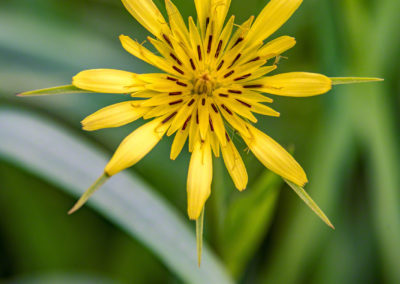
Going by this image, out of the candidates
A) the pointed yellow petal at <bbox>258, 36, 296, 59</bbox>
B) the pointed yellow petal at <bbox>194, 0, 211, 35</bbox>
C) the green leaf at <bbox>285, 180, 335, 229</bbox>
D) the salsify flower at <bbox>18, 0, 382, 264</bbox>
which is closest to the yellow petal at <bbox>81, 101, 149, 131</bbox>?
the salsify flower at <bbox>18, 0, 382, 264</bbox>

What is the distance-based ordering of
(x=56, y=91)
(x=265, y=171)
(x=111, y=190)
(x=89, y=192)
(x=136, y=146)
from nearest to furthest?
(x=89, y=192) → (x=56, y=91) → (x=136, y=146) → (x=111, y=190) → (x=265, y=171)

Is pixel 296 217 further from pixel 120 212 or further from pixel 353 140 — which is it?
pixel 120 212

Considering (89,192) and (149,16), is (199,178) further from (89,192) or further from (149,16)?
(149,16)

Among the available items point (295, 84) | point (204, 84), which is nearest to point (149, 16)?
point (204, 84)

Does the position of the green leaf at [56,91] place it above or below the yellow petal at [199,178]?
above

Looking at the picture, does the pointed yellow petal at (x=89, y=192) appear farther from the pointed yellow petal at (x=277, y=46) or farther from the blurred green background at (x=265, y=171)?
the blurred green background at (x=265, y=171)

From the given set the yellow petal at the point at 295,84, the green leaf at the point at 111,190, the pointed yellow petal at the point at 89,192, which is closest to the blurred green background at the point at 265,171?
the green leaf at the point at 111,190

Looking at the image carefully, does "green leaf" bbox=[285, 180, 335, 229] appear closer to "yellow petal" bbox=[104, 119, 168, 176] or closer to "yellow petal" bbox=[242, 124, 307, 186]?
"yellow petal" bbox=[242, 124, 307, 186]

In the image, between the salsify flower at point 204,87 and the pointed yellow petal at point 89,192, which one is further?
A: the salsify flower at point 204,87
